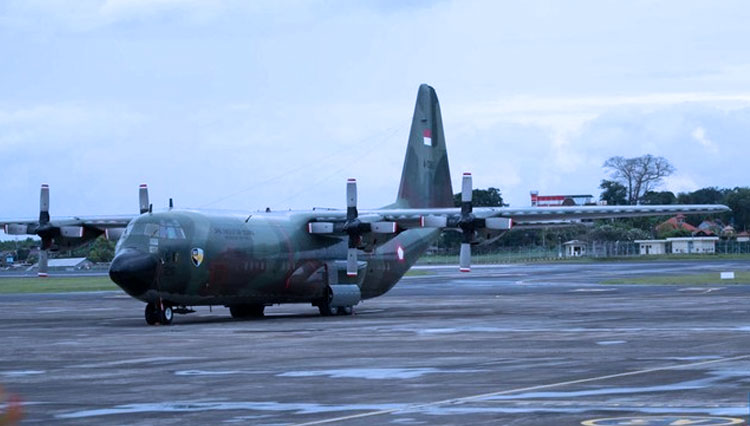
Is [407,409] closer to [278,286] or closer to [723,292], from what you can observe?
[278,286]

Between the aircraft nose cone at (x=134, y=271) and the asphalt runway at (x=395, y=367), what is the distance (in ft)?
3.76

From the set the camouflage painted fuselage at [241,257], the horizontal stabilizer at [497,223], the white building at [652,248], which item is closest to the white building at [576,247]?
the white building at [652,248]

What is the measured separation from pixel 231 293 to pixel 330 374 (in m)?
18.4

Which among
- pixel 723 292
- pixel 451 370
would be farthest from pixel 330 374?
pixel 723 292

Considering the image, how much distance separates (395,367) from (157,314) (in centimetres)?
1675

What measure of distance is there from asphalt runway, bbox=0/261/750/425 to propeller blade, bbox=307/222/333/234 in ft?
10.3

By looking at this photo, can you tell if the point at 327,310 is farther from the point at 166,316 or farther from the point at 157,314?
the point at 157,314

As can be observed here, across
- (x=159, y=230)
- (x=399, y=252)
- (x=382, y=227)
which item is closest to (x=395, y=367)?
(x=159, y=230)

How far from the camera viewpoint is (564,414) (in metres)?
12.2

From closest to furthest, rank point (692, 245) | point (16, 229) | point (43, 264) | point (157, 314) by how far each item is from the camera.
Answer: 1. point (157, 314)
2. point (43, 264)
3. point (16, 229)
4. point (692, 245)

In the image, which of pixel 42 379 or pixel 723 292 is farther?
pixel 723 292

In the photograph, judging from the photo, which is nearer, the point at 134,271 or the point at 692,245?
the point at 134,271

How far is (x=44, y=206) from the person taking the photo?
3988 cm

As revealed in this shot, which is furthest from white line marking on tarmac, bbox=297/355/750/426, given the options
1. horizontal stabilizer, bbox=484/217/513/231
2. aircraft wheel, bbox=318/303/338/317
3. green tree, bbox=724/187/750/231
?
green tree, bbox=724/187/750/231
